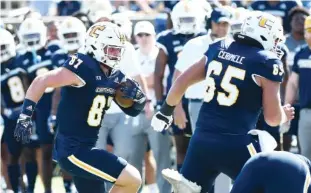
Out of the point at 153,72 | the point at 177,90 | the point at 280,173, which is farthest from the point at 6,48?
the point at 280,173

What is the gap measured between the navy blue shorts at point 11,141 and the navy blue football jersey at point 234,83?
10.2 ft

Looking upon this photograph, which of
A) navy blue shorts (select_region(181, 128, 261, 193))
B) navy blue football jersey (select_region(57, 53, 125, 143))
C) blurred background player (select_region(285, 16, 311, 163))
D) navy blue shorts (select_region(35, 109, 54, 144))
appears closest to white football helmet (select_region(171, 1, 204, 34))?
blurred background player (select_region(285, 16, 311, 163))

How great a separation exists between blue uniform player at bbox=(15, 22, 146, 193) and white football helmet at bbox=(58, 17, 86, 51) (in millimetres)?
2107

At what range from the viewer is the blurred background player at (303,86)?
8172mm

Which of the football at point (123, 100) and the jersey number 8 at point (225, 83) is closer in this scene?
the jersey number 8 at point (225, 83)

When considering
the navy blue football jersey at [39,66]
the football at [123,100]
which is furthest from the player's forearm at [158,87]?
the football at [123,100]

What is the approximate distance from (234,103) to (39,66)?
3.27 metres

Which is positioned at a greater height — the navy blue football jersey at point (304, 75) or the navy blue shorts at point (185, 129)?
the navy blue football jersey at point (304, 75)

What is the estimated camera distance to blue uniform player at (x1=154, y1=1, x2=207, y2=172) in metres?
8.52

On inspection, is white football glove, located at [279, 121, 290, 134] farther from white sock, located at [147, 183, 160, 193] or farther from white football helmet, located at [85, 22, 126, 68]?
white football helmet, located at [85, 22, 126, 68]

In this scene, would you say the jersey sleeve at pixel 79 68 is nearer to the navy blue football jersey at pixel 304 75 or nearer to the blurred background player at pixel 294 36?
the navy blue football jersey at pixel 304 75

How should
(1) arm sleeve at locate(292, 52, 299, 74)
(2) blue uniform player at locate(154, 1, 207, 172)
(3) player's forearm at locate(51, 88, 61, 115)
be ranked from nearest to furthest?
(1) arm sleeve at locate(292, 52, 299, 74) → (2) blue uniform player at locate(154, 1, 207, 172) → (3) player's forearm at locate(51, 88, 61, 115)

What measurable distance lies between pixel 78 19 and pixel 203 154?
143 inches

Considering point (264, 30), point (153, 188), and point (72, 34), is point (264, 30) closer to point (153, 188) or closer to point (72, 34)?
point (153, 188)
